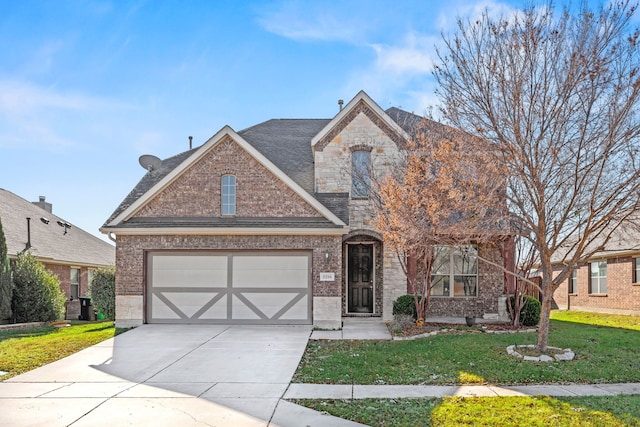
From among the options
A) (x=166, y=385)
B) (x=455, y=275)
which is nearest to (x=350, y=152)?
(x=455, y=275)

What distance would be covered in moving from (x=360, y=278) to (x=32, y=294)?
36.4 ft

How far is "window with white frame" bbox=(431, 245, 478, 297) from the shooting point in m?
15.4

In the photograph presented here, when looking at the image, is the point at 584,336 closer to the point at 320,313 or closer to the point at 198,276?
the point at 320,313

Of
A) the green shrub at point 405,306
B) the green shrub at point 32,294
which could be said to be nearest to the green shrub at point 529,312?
the green shrub at point 405,306

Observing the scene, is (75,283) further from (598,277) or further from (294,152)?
(598,277)

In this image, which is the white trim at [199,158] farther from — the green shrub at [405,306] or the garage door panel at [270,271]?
the green shrub at [405,306]

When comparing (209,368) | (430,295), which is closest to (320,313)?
(430,295)

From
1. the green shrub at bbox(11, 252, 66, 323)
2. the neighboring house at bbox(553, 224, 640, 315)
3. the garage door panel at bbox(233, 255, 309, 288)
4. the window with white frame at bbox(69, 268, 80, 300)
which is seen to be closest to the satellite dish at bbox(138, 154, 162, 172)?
the green shrub at bbox(11, 252, 66, 323)

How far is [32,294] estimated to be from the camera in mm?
16719

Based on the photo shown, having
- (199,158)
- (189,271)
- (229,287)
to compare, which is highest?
(199,158)

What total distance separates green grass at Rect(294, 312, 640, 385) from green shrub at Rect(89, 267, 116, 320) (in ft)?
29.6

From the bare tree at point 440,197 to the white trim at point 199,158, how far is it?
6.80ft

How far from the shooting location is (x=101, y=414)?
6.43 m

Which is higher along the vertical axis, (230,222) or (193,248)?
(230,222)
